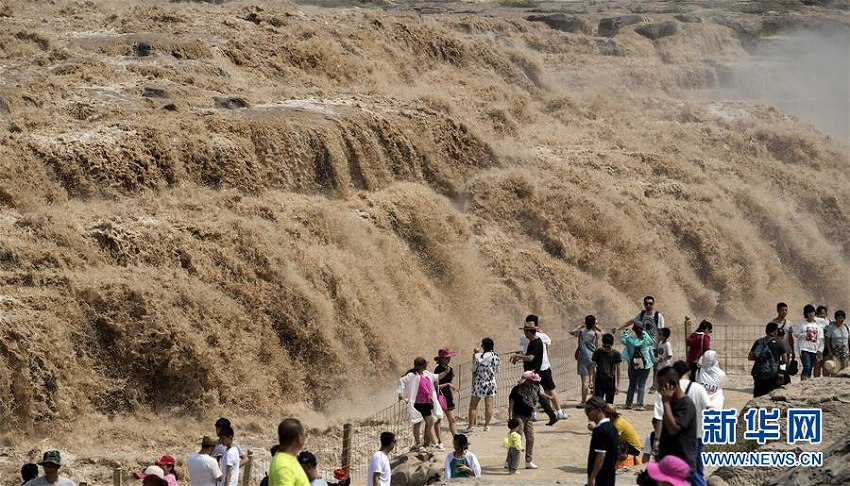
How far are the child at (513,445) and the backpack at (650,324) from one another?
4.00 meters

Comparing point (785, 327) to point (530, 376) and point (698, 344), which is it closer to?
point (698, 344)

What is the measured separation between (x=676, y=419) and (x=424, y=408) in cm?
558

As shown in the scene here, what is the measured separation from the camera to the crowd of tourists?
9578mm

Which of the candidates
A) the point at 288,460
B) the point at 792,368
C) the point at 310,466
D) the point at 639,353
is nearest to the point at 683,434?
the point at 310,466

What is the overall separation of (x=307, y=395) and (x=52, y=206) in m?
4.59

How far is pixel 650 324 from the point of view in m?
17.8

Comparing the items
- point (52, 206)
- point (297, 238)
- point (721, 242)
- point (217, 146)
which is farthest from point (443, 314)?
point (721, 242)

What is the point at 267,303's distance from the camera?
19.1 m

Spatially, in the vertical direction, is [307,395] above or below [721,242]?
below

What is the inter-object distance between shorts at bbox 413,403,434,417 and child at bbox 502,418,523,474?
994mm

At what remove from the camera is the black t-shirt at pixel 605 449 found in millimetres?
10266

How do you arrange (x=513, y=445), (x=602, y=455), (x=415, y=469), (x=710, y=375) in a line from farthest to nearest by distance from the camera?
(x=513, y=445), (x=415, y=469), (x=710, y=375), (x=602, y=455)

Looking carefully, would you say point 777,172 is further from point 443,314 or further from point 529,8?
point 529,8

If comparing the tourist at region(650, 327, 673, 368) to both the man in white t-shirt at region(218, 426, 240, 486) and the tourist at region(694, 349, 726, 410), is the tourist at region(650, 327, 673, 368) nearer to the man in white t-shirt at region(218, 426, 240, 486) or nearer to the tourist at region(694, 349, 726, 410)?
the tourist at region(694, 349, 726, 410)
